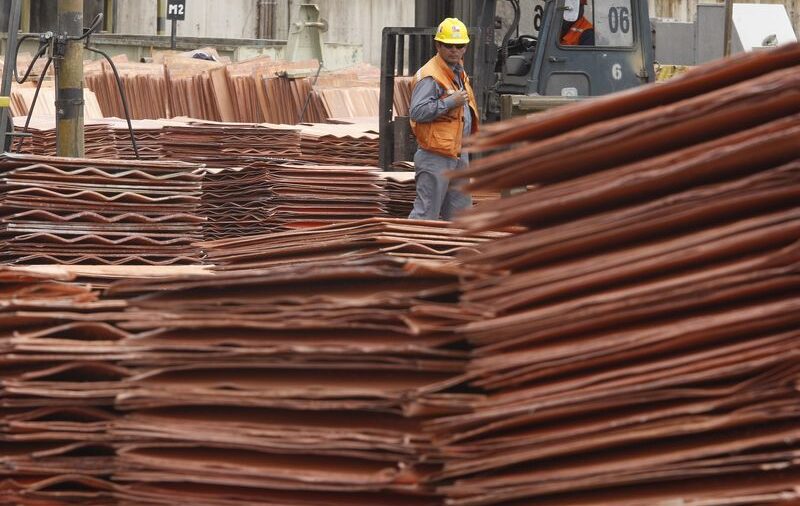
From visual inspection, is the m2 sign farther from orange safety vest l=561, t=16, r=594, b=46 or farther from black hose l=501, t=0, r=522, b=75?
orange safety vest l=561, t=16, r=594, b=46

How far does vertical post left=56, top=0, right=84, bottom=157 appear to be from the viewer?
9.72 m

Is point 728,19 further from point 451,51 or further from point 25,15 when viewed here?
point 25,15

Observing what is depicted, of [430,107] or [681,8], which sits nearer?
[430,107]

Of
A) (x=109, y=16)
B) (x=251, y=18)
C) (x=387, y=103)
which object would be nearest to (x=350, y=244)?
(x=387, y=103)

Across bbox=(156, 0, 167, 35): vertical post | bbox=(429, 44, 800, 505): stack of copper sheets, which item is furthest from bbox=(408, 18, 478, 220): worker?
bbox=(156, 0, 167, 35): vertical post

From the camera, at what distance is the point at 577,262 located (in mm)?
3281

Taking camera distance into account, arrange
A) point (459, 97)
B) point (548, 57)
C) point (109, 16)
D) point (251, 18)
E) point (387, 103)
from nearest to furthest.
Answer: point (459, 97) → point (548, 57) → point (387, 103) → point (109, 16) → point (251, 18)

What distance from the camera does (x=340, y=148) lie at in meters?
13.6

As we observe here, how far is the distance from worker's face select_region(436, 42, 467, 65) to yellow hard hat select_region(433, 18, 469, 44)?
0.05 m

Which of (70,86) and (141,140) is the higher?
(70,86)

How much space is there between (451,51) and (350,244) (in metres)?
5.40

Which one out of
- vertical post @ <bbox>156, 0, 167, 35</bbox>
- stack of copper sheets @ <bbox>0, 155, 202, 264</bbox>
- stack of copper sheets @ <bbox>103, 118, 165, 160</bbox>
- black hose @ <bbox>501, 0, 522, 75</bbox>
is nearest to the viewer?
stack of copper sheets @ <bbox>0, 155, 202, 264</bbox>

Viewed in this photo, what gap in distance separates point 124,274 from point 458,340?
177 centimetres

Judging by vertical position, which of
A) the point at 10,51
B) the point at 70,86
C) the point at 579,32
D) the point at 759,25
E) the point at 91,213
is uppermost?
the point at 759,25
